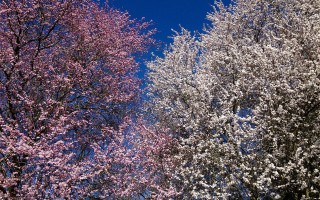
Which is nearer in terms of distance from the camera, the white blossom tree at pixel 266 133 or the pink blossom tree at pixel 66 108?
the white blossom tree at pixel 266 133

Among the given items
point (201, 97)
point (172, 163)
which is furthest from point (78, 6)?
point (172, 163)

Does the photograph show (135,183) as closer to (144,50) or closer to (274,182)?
(274,182)

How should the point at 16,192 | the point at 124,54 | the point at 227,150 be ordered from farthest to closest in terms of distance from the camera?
the point at 124,54
the point at 16,192
the point at 227,150

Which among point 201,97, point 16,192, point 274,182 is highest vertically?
point 201,97

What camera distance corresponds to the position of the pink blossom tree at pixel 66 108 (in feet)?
45.5

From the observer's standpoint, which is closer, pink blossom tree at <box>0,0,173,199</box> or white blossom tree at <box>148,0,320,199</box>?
white blossom tree at <box>148,0,320,199</box>

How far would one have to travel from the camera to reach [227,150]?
12695 mm

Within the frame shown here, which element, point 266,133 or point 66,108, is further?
point 66,108

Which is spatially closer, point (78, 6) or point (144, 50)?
point (78, 6)

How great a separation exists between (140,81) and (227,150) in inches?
465

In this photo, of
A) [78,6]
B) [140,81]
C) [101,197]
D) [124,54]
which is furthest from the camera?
[140,81]

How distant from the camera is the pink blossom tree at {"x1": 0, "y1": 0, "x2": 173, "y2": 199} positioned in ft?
45.5

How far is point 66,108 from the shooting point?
665 inches

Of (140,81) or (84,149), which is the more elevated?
(140,81)
